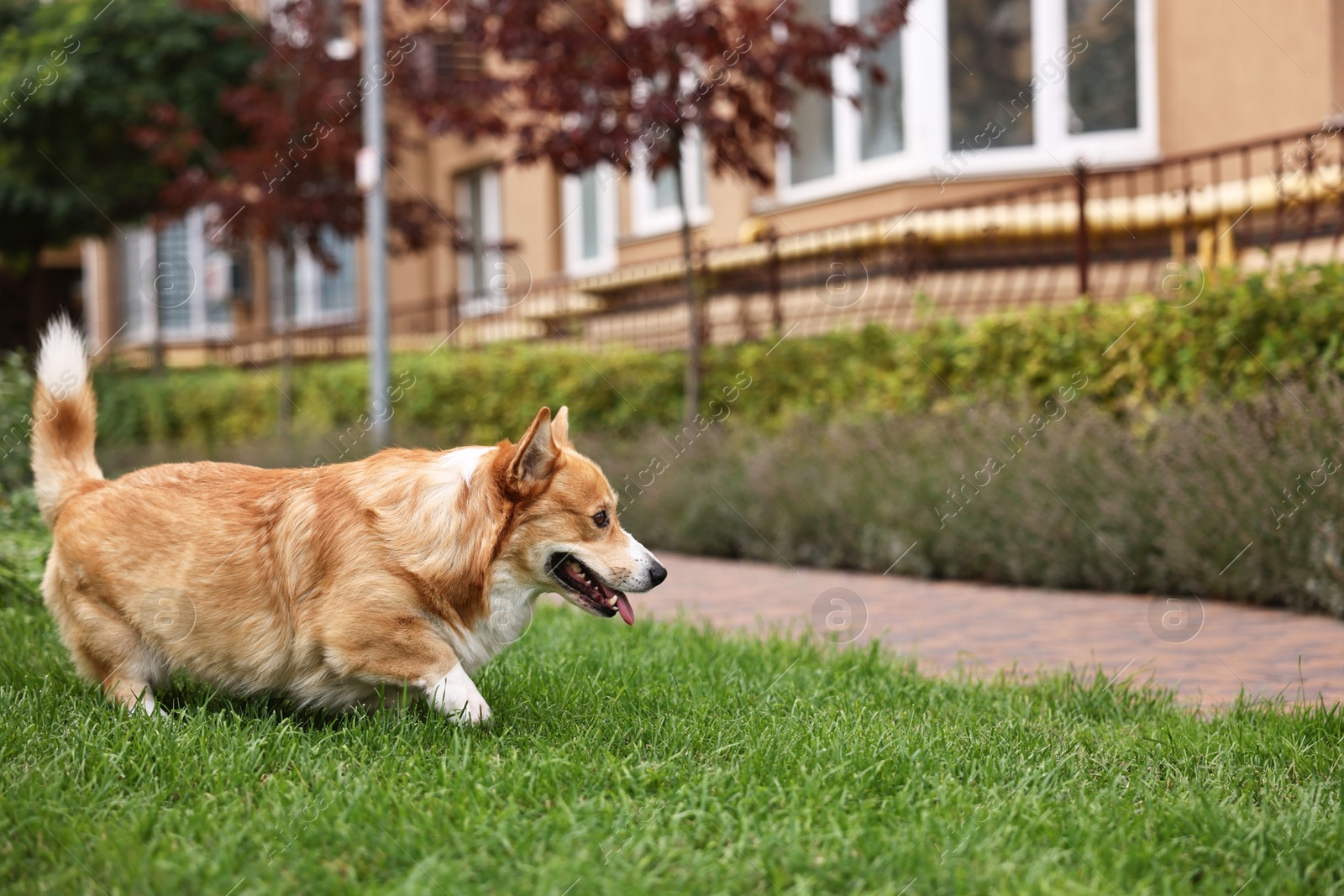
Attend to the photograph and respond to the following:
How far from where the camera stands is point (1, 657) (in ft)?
14.9

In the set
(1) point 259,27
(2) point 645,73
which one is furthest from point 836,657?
(1) point 259,27

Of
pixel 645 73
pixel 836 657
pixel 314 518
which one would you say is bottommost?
pixel 836 657

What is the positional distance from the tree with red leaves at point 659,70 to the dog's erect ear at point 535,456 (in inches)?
225

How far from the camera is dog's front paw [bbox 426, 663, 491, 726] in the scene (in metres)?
3.64

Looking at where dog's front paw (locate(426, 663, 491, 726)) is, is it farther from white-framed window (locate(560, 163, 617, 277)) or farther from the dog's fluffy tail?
white-framed window (locate(560, 163, 617, 277))

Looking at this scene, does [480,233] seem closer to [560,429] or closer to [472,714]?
[560,429]

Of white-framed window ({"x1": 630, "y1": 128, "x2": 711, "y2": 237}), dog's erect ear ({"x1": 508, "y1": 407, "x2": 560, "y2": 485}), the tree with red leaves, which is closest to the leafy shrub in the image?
the tree with red leaves

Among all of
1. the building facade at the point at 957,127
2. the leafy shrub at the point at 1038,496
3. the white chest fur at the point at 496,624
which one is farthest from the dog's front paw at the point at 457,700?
the building facade at the point at 957,127

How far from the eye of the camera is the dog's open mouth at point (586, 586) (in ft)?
12.6

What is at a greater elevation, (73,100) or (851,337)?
(73,100)

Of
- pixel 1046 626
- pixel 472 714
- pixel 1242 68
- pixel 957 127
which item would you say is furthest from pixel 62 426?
pixel 1242 68

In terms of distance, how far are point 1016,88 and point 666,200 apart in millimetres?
5305

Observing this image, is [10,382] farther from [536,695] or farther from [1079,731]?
[1079,731]

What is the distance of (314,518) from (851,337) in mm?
6262
